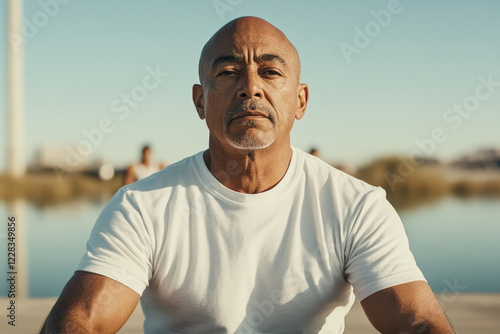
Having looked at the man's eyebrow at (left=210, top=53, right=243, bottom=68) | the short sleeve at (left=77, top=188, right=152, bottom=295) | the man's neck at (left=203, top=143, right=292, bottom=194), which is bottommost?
the short sleeve at (left=77, top=188, right=152, bottom=295)

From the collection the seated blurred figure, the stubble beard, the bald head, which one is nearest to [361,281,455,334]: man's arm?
the stubble beard

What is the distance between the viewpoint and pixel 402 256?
1712mm

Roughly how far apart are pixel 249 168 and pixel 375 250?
52cm

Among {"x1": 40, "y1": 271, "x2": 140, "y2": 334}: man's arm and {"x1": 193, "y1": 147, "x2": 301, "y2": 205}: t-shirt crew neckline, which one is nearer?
{"x1": 40, "y1": 271, "x2": 140, "y2": 334}: man's arm

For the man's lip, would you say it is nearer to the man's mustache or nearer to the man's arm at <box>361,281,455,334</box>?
the man's mustache

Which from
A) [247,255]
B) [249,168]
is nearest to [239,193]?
[249,168]

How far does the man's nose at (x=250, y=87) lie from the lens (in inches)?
72.5

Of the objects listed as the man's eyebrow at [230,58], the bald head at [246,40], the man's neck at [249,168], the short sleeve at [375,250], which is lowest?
the short sleeve at [375,250]

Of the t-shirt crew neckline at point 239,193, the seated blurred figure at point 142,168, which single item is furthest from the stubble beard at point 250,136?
the seated blurred figure at point 142,168

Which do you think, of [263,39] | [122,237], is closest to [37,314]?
[122,237]

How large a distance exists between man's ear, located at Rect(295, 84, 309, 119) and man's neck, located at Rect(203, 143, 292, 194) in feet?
0.77

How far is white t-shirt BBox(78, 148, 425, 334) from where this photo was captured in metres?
1.69

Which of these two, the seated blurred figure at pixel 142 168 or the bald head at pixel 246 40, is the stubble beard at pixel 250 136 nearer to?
the bald head at pixel 246 40

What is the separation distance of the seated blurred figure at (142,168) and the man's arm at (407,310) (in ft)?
17.3
